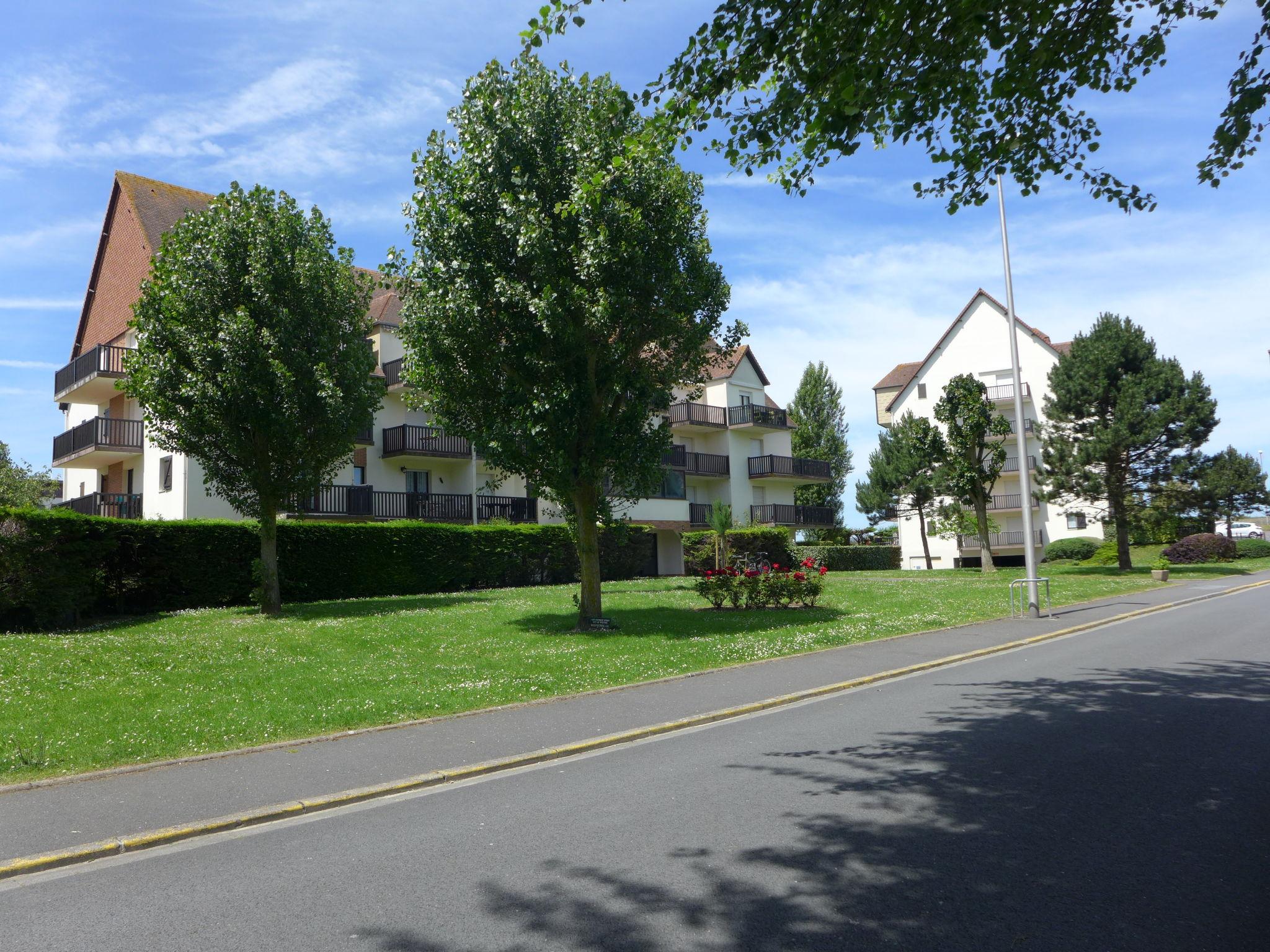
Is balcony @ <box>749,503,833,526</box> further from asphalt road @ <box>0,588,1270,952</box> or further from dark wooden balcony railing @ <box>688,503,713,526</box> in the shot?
asphalt road @ <box>0,588,1270,952</box>

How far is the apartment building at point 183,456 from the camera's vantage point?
30578mm

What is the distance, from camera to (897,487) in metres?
57.7

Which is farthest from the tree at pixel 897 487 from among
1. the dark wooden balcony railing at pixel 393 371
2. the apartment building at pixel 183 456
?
the dark wooden balcony railing at pixel 393 371

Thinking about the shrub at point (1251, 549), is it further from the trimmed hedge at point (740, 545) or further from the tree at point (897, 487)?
the trimmed hedge at point (740, 545)

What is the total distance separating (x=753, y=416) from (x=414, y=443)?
20.6 m

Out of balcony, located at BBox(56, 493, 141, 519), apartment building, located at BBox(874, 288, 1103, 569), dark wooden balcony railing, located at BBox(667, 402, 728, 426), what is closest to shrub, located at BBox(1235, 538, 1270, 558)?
apartment building, located at BBox(874, 288, 1103, 569)

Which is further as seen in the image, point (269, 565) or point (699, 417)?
point (699, 417)

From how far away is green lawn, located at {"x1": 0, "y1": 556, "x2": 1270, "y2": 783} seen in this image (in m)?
9.07

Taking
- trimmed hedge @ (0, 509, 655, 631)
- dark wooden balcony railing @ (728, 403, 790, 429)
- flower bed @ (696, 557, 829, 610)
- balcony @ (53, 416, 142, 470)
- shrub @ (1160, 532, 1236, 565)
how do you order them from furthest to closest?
1. dark wooden balcony railing @ (728, 403, 790, 429)
2. shrub @ (1160, 532, 1236, 565)
3. balcony @ (53, 416, 142, 470)
4. flower bed @ (696, 557, 829, 610)
5. trimmed hedge @ (0, 509, 655, 631)

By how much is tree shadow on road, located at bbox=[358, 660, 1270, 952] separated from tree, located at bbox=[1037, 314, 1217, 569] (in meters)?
34.7

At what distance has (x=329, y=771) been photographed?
301 inches

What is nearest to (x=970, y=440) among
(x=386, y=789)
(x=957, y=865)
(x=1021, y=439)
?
(x=1021, y=439)

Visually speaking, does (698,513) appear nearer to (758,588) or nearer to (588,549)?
(758,588)

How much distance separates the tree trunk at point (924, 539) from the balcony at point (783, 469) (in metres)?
8.23
